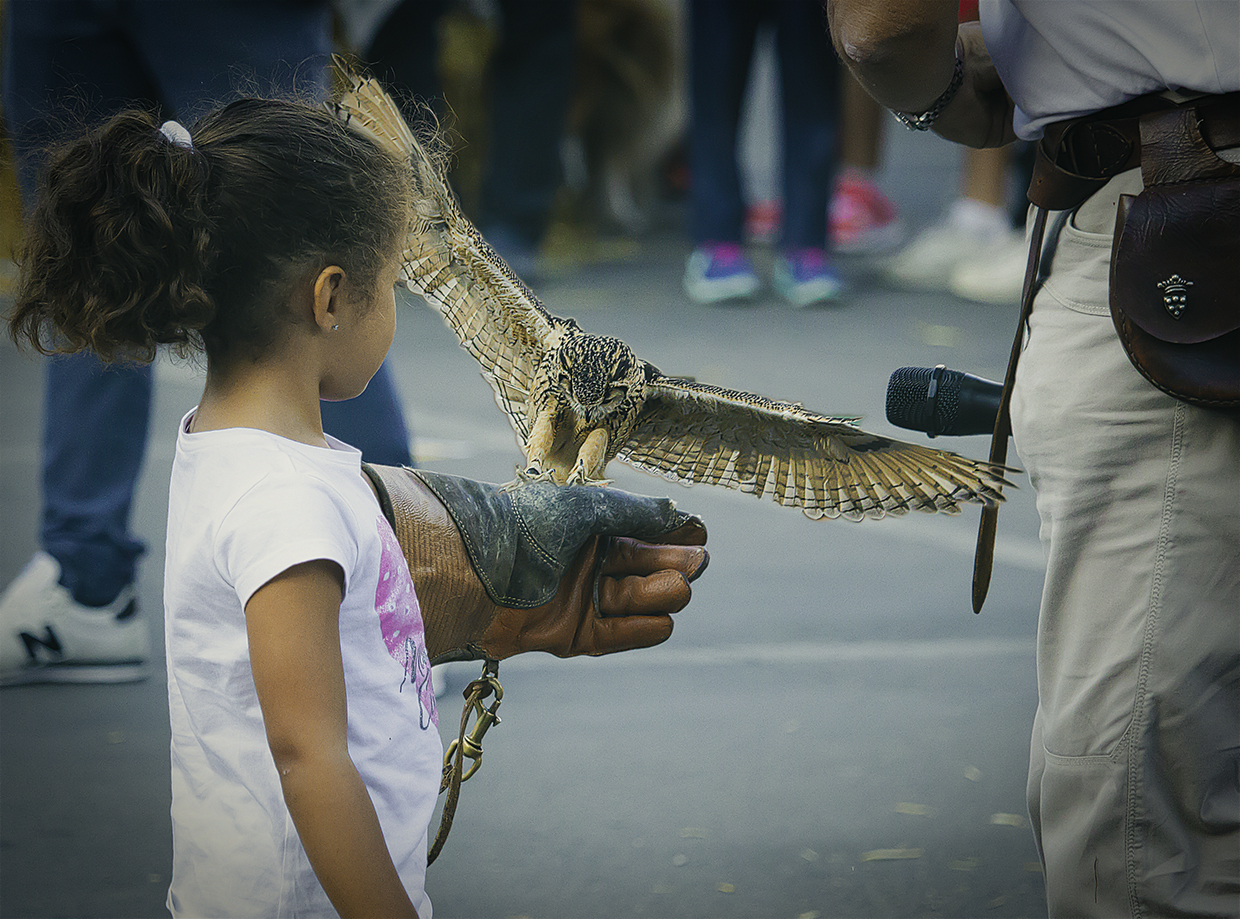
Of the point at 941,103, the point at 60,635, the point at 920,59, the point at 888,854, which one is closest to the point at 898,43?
the point at 920,59

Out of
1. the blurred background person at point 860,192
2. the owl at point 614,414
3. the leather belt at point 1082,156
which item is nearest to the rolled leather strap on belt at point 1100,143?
the leather belt at point 1082,156

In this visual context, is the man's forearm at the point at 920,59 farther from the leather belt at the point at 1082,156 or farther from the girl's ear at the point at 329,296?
the girl's ear at the point at 329,296

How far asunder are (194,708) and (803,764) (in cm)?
136

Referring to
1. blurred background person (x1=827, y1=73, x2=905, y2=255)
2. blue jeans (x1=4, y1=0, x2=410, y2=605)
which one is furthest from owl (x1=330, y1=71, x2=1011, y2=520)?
blurred background person (x1=827, y1=73, x2=905, y2=255)

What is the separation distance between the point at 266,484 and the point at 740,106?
4.29 m

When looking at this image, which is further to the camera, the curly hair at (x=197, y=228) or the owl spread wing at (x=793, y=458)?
the owl spread wing at (x=793, y=458)

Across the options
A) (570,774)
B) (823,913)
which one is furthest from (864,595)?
(823,913)

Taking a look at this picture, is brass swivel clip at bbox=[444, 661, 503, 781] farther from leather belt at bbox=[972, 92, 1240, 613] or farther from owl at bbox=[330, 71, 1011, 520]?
leather belt at bbox=[972, 92, 1240, 613]

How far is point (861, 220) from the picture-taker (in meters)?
6.82

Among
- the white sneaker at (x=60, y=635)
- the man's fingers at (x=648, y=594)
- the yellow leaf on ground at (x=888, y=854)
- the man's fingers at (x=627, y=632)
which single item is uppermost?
the man's fingers at (x=648, y=594)

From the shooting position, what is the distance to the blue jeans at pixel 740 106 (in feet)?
15.5

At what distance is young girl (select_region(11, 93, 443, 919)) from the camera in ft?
2.95

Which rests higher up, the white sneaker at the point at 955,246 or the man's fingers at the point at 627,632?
the white sneaker at the point at 955,246

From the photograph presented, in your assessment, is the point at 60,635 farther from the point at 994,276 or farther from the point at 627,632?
the point at 994,276
